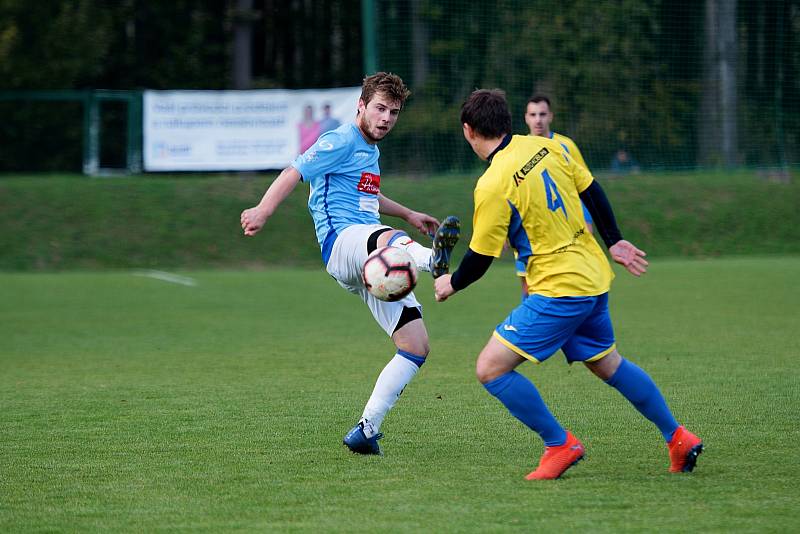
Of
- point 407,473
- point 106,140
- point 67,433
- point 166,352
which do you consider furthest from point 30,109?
point 407,473

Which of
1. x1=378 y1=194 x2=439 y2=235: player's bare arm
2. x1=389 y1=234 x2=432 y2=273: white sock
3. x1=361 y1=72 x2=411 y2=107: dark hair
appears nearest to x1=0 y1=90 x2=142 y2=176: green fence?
x1=378 y1=194 x2=439 y2=235: player's bare arm

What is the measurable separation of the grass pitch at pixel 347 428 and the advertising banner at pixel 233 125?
10252 mm

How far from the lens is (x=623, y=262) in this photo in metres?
5.30

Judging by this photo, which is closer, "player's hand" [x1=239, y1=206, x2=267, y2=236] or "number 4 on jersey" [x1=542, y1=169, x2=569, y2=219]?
"number 4 on jersey" [x1=542, y1=169, x2=569, y2=219]

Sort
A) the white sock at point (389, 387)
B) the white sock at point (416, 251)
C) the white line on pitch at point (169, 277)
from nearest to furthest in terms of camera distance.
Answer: the white sock at point (416, 251) < the white sock at point (389, 387) < the white line on pitch at point (169, 277)

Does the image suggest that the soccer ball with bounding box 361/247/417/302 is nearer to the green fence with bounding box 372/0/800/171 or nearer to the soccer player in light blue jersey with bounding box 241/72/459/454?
the soccer player in light blue jersey with bounding box 241/72/459/454

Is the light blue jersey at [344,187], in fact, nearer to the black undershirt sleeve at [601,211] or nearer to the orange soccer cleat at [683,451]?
the black undershirt sleeve at [601,211]

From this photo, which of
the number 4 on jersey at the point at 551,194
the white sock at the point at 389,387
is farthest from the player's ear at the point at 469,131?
the white sock at the point at 389,387

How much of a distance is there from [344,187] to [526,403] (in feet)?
5.64

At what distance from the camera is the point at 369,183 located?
20.7 ft

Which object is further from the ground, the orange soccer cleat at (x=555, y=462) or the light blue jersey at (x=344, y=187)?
the light blue jersey at (x=344, y=187)

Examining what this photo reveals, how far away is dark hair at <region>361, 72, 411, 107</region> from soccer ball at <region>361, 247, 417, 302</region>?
3.10ft

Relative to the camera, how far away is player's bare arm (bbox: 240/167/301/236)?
18.4ft

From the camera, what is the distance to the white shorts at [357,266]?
6.01 m
